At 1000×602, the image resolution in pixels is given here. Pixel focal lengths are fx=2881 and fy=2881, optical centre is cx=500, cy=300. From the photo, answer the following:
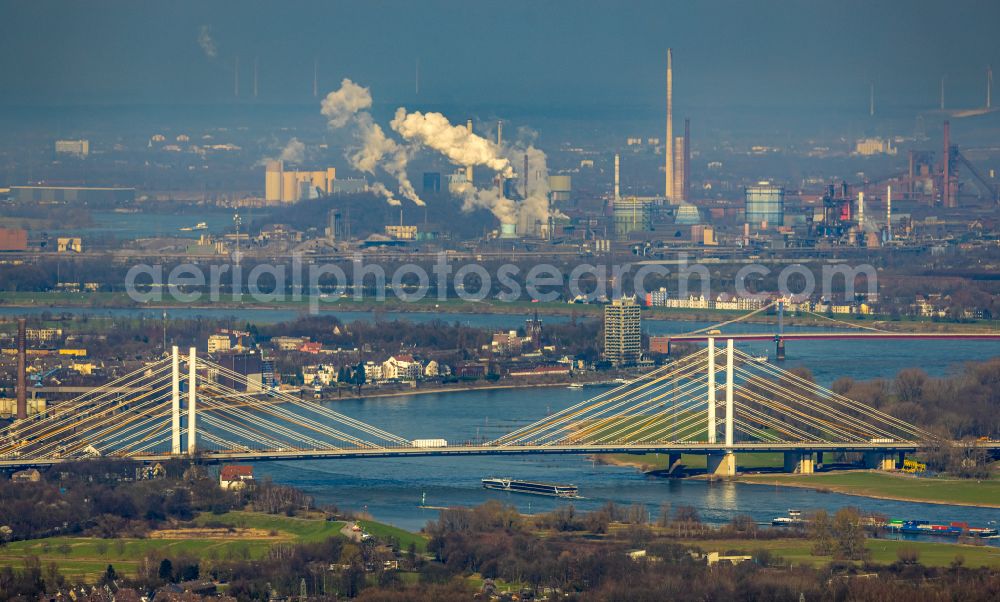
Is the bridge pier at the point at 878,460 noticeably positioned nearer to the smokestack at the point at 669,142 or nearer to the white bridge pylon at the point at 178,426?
the white bridge pylon at the point at 178,426

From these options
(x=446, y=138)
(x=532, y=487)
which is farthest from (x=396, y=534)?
(x=446, y=138)

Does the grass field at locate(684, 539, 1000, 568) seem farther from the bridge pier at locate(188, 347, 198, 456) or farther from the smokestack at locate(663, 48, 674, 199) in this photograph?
the smokestack at locate(663, 48, 674, 199)

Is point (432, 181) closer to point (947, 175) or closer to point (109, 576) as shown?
point (947, 175)

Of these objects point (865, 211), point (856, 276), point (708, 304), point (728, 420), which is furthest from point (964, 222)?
point (728, 420)

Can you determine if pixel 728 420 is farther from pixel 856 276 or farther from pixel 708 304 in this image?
pixel 856 276

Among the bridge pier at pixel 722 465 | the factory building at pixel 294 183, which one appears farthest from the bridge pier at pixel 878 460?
the factory building at pixel 294 183

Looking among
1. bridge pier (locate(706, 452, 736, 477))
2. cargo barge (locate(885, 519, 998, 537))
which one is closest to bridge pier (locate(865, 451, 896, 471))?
bridge pier (locate(706, 452, 736, 477))
